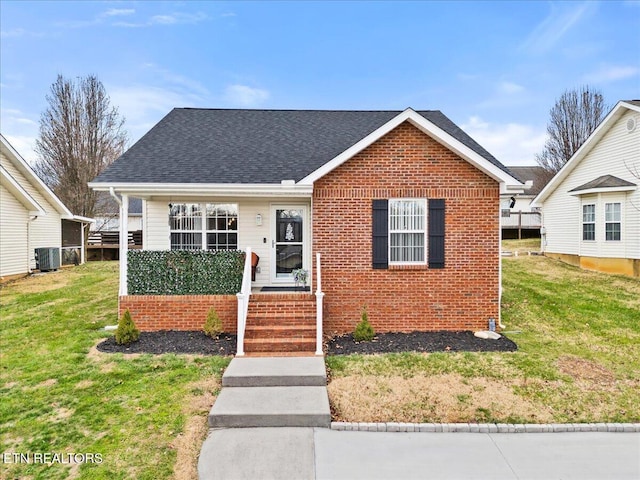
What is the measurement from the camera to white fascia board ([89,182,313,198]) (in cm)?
834

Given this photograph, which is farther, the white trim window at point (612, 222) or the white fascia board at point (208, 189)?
the white trim window at point (612, 222)

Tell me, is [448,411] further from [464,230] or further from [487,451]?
[464,230]

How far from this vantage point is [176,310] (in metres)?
8.19

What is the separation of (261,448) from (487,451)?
103 inches

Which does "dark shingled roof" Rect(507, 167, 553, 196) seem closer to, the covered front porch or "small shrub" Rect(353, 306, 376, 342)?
the covered front porch

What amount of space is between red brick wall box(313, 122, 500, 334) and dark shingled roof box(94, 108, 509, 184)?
4.63 ft

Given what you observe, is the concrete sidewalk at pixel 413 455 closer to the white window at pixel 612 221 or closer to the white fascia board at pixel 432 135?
the white fascia board at pixel 432 135

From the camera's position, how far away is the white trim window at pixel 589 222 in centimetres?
1507

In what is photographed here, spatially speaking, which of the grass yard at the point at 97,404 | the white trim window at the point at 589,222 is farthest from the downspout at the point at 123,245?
the white trim window at the point at 589,222

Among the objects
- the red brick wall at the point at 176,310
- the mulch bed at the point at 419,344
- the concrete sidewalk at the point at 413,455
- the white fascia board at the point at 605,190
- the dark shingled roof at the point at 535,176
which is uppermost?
the dark shingled roof at the point at 535,176

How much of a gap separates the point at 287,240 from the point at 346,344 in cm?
344

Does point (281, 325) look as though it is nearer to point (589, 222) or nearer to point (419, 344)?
point (419, 344)

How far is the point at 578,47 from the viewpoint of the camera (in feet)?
54.6

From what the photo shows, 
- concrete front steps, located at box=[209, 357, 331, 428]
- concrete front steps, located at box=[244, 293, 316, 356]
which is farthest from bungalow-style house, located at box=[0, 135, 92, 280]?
concrete front steps, located at box=[209, 357, 331, 428]
